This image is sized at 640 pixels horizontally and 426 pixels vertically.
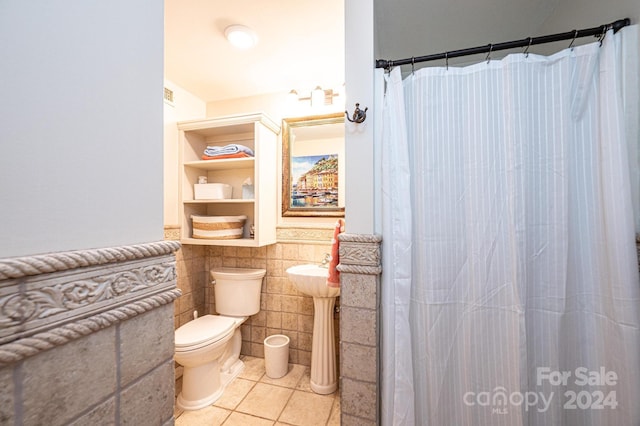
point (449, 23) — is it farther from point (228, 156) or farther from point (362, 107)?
point (228, 156)

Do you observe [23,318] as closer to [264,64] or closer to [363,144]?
[363,144]

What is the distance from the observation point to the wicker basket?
1.97 meters

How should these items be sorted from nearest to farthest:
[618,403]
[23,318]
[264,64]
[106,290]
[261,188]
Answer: [23,318]
[106,290]
[618,403]
[264,64]
[261,188]

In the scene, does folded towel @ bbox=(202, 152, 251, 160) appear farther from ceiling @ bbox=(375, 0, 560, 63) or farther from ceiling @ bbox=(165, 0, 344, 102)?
ceiling @ bbox=(375, 0, 560, 63)

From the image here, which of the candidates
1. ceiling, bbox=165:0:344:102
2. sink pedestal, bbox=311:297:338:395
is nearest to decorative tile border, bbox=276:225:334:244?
sink pedestal, bbox=311:297:338:395

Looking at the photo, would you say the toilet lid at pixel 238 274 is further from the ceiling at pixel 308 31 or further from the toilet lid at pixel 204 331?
the ceiling at pixel 308 31

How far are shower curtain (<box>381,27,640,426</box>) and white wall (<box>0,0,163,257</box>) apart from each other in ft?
2.95

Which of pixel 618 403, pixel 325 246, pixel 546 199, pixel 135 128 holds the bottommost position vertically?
pixel 618 403

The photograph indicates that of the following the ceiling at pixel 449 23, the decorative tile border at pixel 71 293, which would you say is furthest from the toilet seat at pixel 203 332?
the ceiling at pixel 449 23

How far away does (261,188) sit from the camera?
6.33 feet

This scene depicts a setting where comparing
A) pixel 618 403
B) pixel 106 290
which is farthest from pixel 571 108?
pixel 106 290

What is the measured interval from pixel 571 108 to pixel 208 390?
8.12 ft

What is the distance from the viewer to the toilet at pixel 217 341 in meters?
1.57

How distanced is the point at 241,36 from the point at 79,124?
1.38 m
